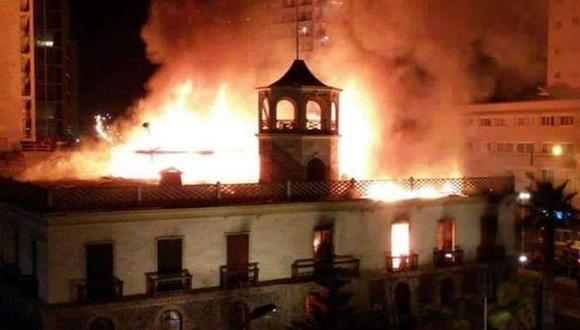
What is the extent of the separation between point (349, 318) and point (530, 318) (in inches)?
310

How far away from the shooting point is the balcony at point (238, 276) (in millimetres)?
25594

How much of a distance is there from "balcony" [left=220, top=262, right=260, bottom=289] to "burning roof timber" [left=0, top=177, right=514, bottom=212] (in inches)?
92.2

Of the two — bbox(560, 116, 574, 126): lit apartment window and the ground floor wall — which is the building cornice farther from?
bbox(560, 116, 574, 126): lit apartment window

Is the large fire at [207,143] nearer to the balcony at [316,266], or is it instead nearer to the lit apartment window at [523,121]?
the balcony at [316,266]

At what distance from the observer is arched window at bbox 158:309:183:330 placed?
2464cm

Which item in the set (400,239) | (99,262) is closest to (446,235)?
(400,239)

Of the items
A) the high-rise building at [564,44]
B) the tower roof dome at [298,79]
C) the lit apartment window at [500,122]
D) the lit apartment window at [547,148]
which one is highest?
Result: the high-rise building at [564,44]

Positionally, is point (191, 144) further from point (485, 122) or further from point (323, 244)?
point (485, 122)

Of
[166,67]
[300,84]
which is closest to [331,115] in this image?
[300,84]

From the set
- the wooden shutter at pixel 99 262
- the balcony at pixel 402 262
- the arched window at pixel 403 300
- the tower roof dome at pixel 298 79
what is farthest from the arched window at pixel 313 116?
the wooden shutter at pixel 99 262

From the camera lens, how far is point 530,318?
92.5 feet

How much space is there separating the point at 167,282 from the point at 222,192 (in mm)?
3792

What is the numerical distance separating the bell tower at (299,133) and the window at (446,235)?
4.94m

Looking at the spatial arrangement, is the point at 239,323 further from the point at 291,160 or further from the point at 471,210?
the point at 471,210
